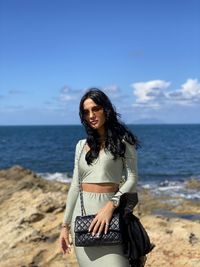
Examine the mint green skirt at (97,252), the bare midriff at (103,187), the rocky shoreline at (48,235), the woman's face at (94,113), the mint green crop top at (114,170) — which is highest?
the woman's face at (94,113)

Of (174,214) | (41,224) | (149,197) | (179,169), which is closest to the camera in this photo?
(41,224)

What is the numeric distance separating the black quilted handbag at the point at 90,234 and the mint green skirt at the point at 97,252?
0.07m

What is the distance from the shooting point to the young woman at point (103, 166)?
13.2 feet

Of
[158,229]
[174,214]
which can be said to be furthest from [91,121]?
[174,214]

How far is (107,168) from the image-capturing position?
4.16 meters

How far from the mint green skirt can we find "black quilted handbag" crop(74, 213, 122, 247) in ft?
0.24

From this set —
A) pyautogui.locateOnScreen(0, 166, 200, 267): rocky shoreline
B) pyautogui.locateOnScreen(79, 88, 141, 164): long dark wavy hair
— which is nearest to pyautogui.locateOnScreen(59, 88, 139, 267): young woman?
pyautogui.locateOnScreen(79, 88, 141, 164): long dark wavy hair

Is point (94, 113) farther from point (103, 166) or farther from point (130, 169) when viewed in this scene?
point (130, 169)

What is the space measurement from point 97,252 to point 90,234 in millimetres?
190

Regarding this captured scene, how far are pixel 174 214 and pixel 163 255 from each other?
10.4 meters

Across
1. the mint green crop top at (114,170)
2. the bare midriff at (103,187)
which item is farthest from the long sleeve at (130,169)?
the bare midriff at (103,187)

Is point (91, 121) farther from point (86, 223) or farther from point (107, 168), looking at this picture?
point (86, 223)

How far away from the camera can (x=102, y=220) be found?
3.96m

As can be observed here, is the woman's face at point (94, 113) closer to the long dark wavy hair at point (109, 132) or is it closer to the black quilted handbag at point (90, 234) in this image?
the long dark wavy hair at point (109, 132)
